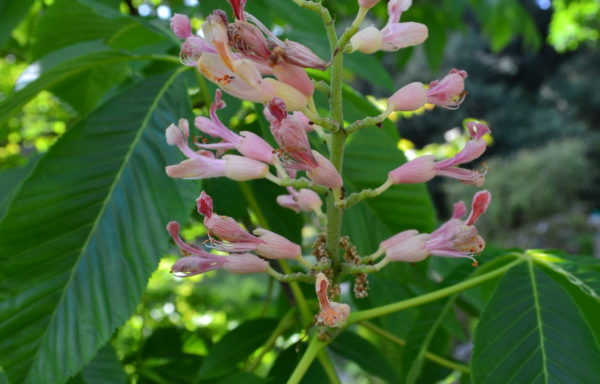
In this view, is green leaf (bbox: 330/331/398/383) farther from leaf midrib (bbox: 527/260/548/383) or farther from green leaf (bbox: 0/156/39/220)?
green leaf (bbox: 0/156/39/220)

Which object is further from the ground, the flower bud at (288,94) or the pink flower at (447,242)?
the flower bud at (288,94)

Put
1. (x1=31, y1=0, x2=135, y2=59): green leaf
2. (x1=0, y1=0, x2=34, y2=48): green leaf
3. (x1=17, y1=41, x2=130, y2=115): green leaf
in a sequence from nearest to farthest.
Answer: (x1=31, y1=0, x2=135, y2=59): green leaf, (x1=17, y1=41, x2=130, y2=115): green leaf, (x1=0, y1=0, x2=34, y2=48): green leaf

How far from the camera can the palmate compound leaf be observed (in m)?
0.96

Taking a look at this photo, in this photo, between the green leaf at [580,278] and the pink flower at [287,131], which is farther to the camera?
the green leaf at [580,278]

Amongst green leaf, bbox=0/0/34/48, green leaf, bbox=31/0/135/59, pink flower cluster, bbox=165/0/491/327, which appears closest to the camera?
pink flower cluster, bbox=165/0/491/327

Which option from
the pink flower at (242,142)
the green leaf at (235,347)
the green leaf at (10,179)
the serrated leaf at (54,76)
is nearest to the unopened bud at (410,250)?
the pink flower at (242,142)

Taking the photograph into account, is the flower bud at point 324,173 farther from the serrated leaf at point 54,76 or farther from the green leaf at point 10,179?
the green leaf at point 10,179

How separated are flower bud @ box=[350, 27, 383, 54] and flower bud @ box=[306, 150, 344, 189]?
17cm

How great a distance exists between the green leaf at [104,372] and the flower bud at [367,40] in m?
0.83

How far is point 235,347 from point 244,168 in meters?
0.64

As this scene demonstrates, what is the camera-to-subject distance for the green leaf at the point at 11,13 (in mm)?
1892

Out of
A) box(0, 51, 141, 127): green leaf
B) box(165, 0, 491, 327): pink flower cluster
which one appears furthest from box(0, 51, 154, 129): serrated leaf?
box(165, 0, 491, 327): pink flower cluster

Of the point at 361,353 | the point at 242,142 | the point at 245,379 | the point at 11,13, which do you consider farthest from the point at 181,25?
the point at 11,13

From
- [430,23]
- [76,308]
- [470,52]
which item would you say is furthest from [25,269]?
[470,52]
